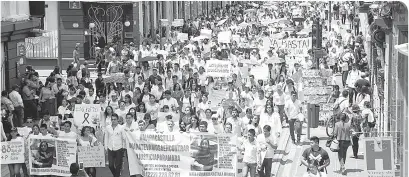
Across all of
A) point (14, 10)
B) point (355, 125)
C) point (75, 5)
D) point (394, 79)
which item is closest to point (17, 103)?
point (14, 10)

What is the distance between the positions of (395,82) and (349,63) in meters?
10.2

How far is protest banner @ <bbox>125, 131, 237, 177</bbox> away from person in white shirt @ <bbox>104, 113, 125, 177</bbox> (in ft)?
2.15

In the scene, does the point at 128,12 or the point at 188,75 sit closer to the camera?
the point at 188,75

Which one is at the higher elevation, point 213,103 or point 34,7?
point 34,7

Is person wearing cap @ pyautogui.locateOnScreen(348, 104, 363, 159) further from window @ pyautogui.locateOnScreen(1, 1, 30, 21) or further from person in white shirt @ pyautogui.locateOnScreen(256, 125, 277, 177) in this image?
window @ pyautogui.locateOnScreen(1, 1, 30, 21)

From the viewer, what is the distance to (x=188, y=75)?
2848cm

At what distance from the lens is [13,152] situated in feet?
61.3

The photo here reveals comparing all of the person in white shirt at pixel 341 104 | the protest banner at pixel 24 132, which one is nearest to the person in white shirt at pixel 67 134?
the protest banner at pixel 24 132

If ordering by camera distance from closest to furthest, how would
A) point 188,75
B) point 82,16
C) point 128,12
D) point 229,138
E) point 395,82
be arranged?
point 229,138 → point 395,82 → point 188,75 → point 82,16 → point 128,12

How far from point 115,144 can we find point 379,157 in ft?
17.2

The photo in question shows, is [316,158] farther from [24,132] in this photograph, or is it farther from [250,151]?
[24,132]

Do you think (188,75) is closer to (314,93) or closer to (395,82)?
(314,93)

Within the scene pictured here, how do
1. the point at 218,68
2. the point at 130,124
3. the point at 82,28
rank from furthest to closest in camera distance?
1. the point at 82,28
2. the point at 218,68
3. the point at 130,124

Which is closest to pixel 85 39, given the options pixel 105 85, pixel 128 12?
pixel 128 12
